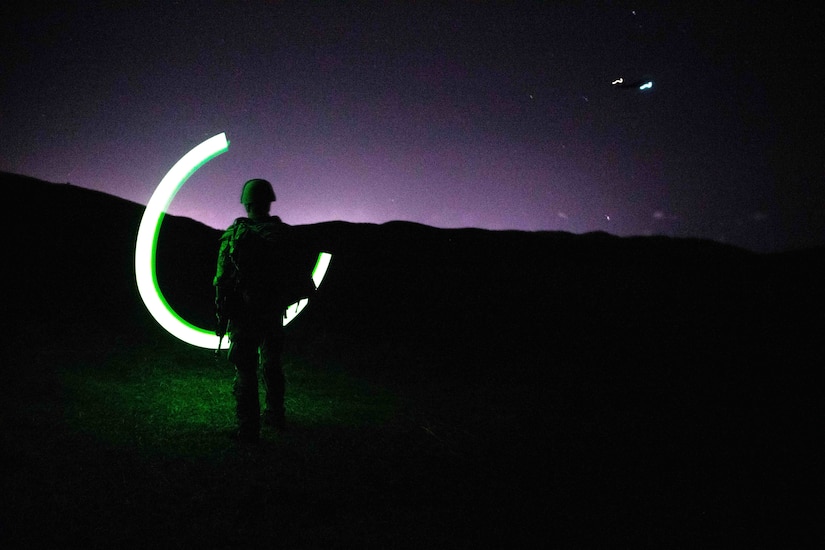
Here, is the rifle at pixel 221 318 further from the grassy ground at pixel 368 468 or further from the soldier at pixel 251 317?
the grassy ground at pixel 368 468

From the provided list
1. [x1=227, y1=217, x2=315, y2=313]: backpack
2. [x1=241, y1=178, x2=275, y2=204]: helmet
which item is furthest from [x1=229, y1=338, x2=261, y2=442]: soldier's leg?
[x1=241, y1=178, x2=275, y2=204]: helmet

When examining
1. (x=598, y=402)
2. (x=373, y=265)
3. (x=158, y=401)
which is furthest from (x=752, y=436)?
(x=373, y=265)

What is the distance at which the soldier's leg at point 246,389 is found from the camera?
596 centimetres

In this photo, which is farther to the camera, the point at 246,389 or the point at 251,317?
the point at 251,317

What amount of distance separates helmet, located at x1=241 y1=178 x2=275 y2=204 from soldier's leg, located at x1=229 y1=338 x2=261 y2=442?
1.78 m

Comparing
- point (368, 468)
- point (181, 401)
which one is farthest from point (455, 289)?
point (368, 468)

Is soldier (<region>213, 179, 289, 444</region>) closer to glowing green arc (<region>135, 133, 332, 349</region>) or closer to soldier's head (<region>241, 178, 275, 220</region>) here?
soldier's head (<region>241, 178, 275, 220</region>)

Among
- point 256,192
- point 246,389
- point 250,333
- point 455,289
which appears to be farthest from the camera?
point 455,289

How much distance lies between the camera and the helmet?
655cm

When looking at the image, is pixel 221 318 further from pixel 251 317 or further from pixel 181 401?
pixel 181 401

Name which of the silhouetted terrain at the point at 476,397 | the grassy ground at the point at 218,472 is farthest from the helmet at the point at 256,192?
the grassy ground at the point at 218,472

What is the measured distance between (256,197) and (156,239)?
2222 millimetres

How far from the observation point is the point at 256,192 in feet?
21.5

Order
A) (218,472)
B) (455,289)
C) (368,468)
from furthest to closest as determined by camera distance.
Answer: (455,289)
(368,468)
(218,472)
